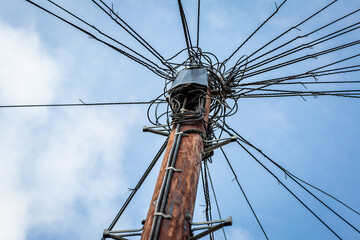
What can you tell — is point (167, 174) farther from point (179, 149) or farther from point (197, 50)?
point (197, 50)

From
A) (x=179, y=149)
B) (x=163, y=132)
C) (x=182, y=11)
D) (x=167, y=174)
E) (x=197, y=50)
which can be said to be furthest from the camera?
(x=197, y=50)

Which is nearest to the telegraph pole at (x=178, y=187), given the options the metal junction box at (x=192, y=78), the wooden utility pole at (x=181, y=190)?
the wooden utility pole at (x=181, y=190)

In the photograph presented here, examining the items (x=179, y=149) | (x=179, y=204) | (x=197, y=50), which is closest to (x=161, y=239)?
(x=179, y=204)

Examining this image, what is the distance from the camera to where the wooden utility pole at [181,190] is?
2.52m

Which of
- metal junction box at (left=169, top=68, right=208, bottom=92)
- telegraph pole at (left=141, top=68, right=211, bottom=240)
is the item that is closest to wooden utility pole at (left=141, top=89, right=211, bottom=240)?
telegraph pole at (left=141, top=68, right=211, bottom=240)

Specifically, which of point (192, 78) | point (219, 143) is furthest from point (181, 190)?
point (192, 78)

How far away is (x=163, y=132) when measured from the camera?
392cm

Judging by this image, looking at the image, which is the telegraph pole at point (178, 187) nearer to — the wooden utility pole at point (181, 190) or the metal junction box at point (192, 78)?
the wooden utility pole at point (181, 190)

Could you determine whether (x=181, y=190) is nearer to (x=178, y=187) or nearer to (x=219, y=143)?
(x=178, y=187)

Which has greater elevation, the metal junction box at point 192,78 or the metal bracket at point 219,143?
the metal junction box at point 192,78

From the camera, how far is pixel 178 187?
2.80 m

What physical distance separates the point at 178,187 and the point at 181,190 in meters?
0.04

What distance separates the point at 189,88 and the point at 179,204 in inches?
72.1

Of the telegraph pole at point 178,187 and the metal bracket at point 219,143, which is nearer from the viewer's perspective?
the telegraph pole at point 178,187
